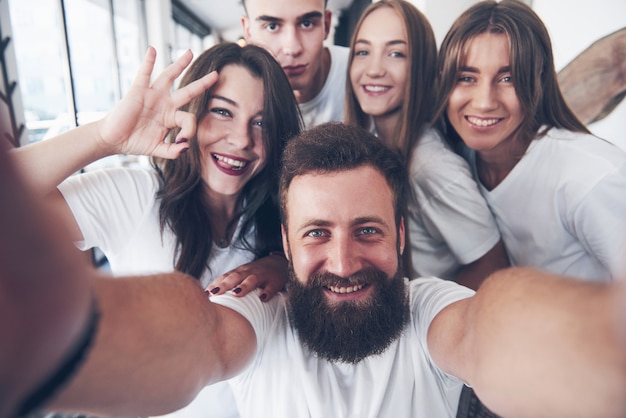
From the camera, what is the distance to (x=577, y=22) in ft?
7.89

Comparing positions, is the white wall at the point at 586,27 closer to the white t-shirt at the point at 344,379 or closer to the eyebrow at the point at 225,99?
the white t-shirt at the point at 344,379

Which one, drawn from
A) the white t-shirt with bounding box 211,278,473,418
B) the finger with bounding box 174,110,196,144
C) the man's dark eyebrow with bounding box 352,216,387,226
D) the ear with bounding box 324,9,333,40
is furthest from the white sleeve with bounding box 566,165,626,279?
the ear with bounding box 324,9,333,40

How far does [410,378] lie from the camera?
Answer: 3.23 ft

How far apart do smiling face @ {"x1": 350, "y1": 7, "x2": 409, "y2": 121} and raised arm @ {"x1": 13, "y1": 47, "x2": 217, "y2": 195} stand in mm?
620

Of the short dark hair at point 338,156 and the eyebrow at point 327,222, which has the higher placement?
the short dark hair at point 338,156

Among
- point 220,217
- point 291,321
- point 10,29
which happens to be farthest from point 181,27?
point 291,321

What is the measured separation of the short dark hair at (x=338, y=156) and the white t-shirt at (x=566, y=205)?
0.43 m

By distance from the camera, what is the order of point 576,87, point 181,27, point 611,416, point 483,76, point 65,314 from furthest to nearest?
point 181,27, point 576,87, point 483,76, point 611,416, point 65,314

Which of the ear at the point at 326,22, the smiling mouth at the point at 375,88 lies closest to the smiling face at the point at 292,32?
the ear at the point at 326,22

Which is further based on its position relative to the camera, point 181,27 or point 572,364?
point 181,27

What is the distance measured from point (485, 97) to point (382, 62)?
0.41 metres

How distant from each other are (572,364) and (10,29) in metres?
3.32

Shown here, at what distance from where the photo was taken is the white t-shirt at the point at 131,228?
3.74 ft

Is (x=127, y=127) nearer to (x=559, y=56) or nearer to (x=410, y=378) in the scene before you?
(x=410, y=378)
